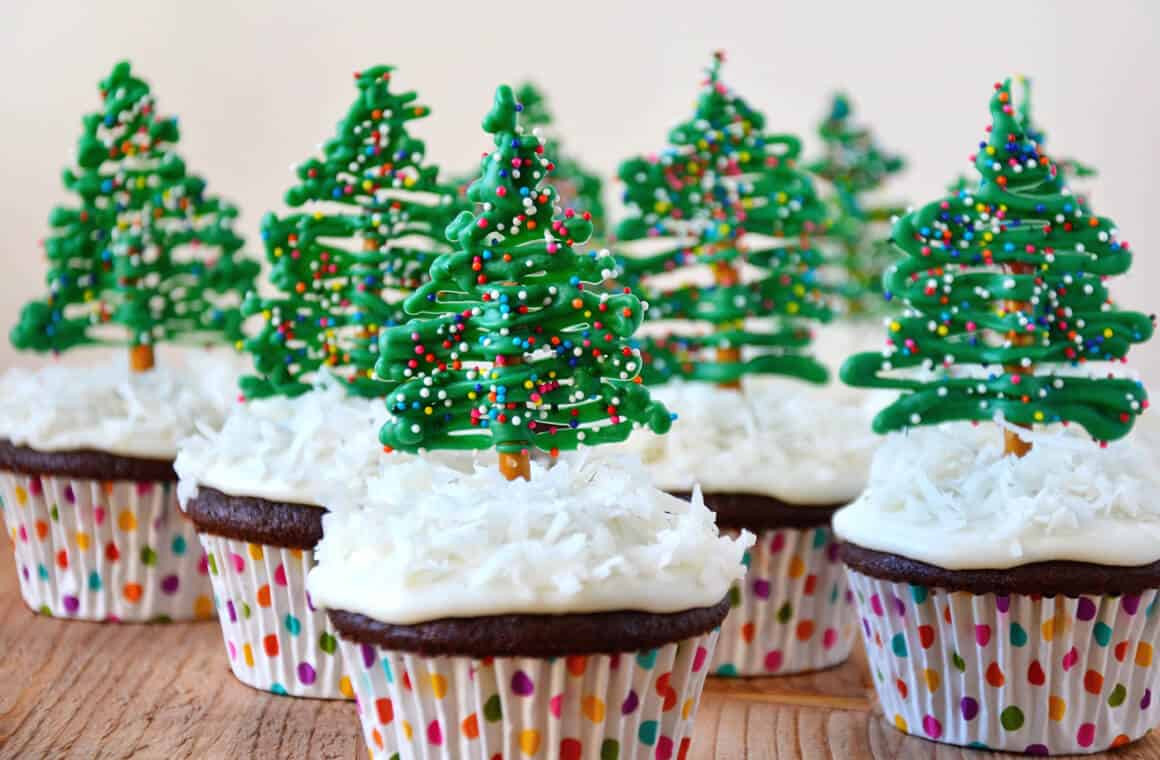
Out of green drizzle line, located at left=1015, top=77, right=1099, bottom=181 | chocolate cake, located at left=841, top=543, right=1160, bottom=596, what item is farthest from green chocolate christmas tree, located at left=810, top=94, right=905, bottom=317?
chocolate cake, located at left=841, top=543, right=1160, bottom=596

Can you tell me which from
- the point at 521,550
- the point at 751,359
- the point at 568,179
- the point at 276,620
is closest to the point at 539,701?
the point at 521,550

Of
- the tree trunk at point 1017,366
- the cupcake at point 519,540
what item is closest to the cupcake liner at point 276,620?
the cupcake at point 519,540

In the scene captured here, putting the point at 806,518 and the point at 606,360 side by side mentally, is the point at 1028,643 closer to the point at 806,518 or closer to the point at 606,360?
the point at 806,518

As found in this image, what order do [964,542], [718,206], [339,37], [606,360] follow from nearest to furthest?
[606,360] → [964,542] → [718,206] → [339,37]

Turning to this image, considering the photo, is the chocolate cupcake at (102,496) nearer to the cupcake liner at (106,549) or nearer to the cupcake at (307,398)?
the cupcake liner at (106,549)

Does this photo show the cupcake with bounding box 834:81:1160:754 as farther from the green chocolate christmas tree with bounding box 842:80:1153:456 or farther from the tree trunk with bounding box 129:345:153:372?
the tree trunk with bounding box 129:345:153:372

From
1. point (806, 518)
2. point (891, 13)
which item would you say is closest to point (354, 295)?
point (806, 518)
